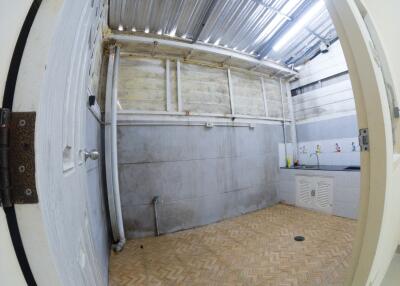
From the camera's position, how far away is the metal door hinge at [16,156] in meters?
0.40

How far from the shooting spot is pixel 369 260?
97cm

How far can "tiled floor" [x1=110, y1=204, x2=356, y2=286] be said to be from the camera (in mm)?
2434

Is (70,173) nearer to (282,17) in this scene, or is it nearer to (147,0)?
(147,0)

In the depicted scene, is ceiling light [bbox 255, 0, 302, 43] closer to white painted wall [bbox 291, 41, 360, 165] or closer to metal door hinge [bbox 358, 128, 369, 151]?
white painted wall [bbox 291, 41, 360, 165]

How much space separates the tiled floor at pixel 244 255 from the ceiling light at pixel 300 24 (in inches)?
161

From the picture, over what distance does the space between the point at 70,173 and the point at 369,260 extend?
4.83ft

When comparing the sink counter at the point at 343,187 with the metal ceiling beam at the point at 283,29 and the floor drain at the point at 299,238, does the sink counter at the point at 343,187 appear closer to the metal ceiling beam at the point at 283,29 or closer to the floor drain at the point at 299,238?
the floor drain at the point at 299,238

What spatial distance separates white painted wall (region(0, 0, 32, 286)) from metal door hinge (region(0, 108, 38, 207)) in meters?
0.04

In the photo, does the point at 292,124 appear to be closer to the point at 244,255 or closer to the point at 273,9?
the point at 273,9

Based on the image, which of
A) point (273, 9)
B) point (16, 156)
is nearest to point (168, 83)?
point (273, 9)

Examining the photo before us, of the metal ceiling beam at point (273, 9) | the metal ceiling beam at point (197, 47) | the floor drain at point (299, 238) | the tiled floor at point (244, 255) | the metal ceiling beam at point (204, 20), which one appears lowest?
the tiled floor at point (244, 255)

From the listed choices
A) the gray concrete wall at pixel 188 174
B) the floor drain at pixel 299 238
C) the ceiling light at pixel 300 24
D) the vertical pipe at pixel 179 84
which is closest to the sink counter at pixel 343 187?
the gray concrete wall at pixel 188 174

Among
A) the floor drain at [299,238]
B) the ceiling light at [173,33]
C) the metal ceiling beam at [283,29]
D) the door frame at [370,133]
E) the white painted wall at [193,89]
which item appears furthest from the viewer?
the white painted wall at [193,89]

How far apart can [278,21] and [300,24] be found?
1.64ft
